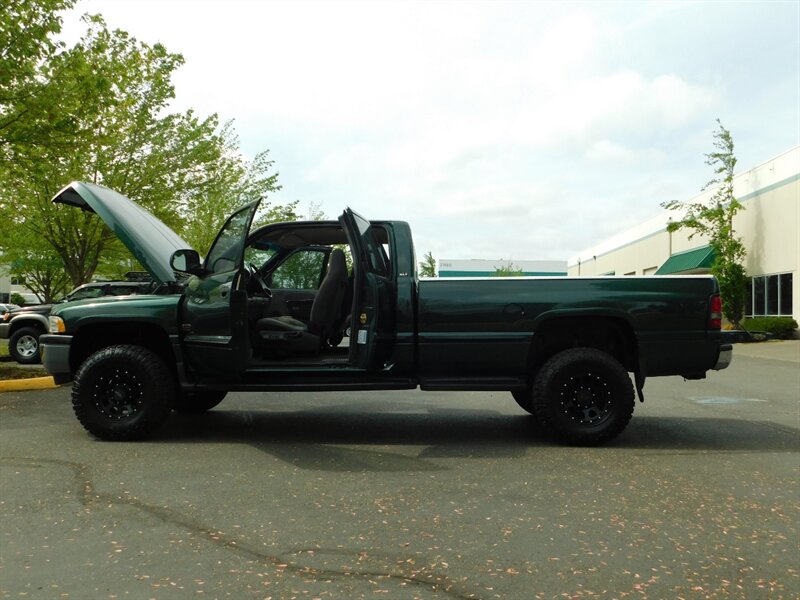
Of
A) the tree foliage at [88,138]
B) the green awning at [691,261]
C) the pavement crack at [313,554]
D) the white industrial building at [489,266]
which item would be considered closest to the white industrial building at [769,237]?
the green awning at [691,261]

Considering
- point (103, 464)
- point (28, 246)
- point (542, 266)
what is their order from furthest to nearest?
point (542, 266) → point (28, 246) → point (103, 464)

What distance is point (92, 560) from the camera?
352cm

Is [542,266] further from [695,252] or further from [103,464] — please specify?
[103,464]

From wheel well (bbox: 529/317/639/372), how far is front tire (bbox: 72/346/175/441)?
3.24 m

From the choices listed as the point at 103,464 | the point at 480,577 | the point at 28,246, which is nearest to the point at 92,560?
the point at 480,577

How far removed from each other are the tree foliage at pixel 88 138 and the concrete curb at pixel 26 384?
3771mm

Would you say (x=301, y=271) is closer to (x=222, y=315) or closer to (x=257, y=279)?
(x=257, y=279)

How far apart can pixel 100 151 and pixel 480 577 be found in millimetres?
17733

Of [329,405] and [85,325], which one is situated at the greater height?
[85,325]

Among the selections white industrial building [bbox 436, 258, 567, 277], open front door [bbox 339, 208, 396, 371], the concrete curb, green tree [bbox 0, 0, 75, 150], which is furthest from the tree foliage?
white industrial building [bbox 436, 258, 567, 277]

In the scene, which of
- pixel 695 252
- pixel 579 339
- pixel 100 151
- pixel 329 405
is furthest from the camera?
pixel 695 252

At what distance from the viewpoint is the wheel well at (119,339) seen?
6.73 metres

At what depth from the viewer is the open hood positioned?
6477 millimetres

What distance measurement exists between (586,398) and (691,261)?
97.3 ft
